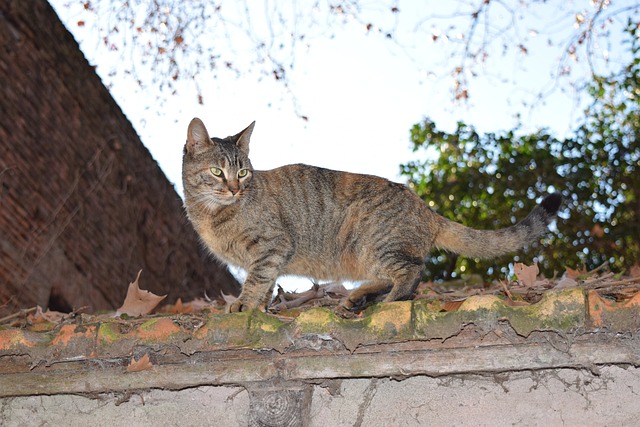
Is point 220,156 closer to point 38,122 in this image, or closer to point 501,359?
point 501,359

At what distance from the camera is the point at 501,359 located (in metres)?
3.32

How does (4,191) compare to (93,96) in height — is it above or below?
below

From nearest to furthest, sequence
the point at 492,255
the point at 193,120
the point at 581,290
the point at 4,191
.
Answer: the point at 581,290 < the point at 492,255 < the point at 193,120 < the point at 4,191

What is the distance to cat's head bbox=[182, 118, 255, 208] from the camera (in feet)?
16.5

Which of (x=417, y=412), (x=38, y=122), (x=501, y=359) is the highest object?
(x=38, y=122)

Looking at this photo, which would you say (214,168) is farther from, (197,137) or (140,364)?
(140,364)

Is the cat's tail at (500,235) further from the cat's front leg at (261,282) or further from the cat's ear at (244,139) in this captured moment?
the cat's ear at (244,139)

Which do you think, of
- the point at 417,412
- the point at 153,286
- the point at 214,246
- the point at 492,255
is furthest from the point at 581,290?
the point at 153,286

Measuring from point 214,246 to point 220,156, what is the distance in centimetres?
58

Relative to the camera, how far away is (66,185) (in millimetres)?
8672

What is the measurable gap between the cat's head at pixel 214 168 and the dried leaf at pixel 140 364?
158cm

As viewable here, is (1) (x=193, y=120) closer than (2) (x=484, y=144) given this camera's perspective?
Yes

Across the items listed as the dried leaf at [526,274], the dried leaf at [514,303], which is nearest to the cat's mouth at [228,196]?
the dried leaf at [526,274]

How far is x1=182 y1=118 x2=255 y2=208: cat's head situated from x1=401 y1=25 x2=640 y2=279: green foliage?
5.99 meters
